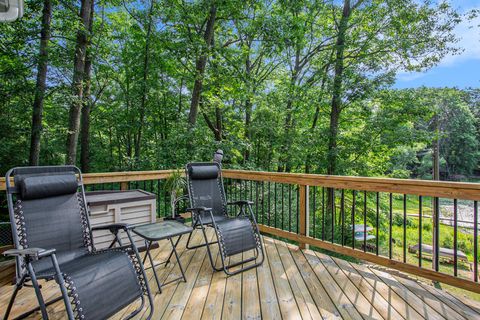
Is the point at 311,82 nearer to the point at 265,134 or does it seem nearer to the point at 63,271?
the point at 265,134

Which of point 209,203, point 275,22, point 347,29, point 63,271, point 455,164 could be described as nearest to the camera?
point 63,271

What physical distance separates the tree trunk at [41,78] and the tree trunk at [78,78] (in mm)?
521

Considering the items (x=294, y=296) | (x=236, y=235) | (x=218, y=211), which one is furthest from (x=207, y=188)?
(x=294, y=296)

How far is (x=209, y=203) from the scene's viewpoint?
3.64 meters

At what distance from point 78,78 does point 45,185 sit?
4.30 metres

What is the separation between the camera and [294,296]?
2.49 meters

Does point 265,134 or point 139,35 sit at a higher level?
point 139,35

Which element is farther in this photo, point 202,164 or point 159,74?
point 159,74

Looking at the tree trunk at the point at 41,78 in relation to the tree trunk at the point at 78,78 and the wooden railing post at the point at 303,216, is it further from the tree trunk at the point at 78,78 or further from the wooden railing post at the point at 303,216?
the wooden railing post at the point at 303,216

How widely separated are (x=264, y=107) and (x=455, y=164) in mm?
22346

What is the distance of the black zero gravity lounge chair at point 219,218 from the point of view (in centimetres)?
293

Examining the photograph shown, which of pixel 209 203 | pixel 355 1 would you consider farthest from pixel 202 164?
pixel 355 1

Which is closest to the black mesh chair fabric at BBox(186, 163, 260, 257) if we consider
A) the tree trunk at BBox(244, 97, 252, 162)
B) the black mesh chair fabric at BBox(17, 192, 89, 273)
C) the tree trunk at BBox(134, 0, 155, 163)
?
the black mesh chair fabric at BBox(17, 192, 89, 273)

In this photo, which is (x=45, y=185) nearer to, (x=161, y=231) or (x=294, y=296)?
(x=161, y=231)
